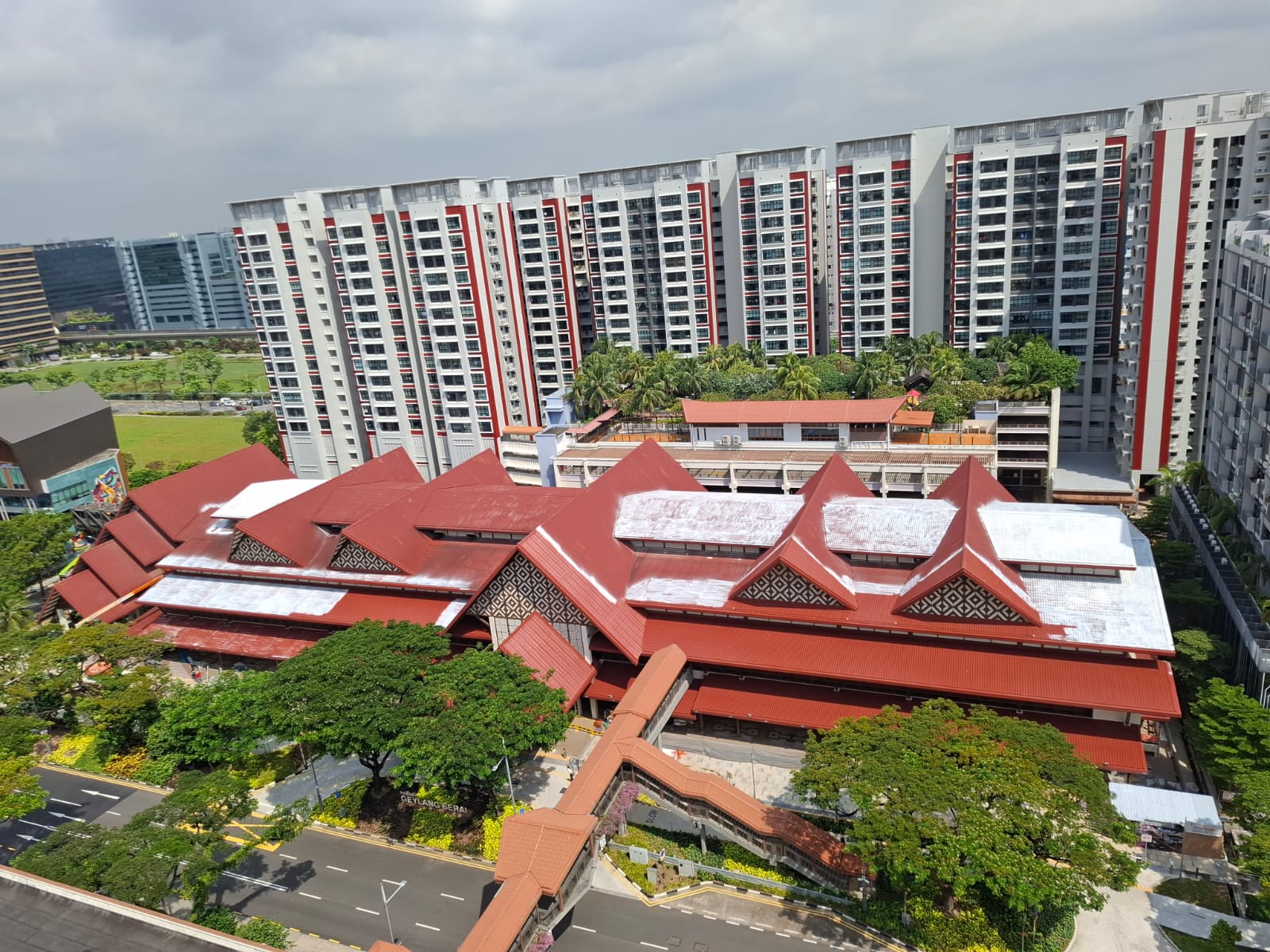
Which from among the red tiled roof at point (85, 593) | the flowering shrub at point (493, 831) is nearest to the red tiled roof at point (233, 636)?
the red tiled roof at point (85, 593)

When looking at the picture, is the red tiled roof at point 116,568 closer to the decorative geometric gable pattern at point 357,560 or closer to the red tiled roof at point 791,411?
the decorative geometric gable pattern at point 357,560

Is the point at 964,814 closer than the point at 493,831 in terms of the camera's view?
Yes

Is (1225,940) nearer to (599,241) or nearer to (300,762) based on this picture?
(300,762)

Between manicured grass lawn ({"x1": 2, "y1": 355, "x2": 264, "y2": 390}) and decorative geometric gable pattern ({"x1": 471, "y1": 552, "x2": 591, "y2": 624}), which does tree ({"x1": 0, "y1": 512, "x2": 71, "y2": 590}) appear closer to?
decorative geometric gable pattern ({"x1": 471, "y1": 552, "x2": 591, "y2": 624})

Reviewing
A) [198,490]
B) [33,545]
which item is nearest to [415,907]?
[198,490]

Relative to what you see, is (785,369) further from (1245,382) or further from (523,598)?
(523,598)

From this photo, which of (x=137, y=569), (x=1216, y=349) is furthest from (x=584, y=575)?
(x=1216, y=349)
